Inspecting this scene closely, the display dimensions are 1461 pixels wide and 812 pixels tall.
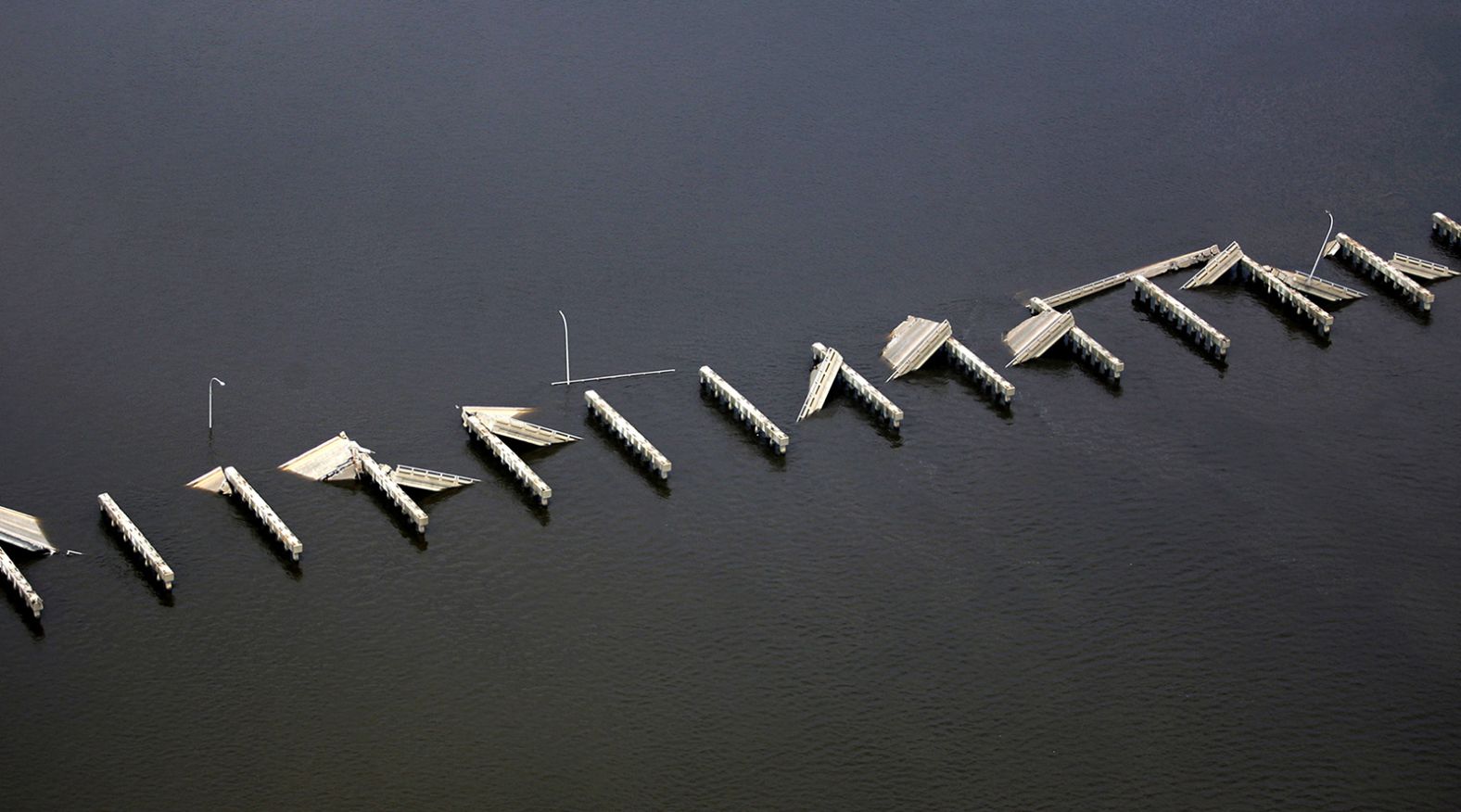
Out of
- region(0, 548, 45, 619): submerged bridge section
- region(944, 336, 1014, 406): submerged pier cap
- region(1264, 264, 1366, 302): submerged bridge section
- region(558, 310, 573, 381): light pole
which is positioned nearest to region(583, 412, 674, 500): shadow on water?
region(558, 310, 573, 381): light pole

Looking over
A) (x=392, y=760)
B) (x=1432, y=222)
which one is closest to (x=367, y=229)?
(x=392, y=760)

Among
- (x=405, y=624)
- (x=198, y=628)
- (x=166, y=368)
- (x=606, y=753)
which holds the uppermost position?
(x=166, y=368)

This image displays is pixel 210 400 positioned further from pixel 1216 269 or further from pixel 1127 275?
pixel 1216 269

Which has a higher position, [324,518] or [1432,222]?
[324,518]

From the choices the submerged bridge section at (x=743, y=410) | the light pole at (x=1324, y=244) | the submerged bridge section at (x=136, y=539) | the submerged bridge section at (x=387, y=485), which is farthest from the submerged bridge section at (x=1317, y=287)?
the submerged bridge section at (x=136, y=539)

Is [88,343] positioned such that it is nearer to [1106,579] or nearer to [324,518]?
[324,518]

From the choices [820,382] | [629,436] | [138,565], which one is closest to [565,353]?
[629,436]

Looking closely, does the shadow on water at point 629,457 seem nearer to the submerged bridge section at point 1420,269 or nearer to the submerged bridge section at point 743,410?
the submerged bridge section at point 743,410
